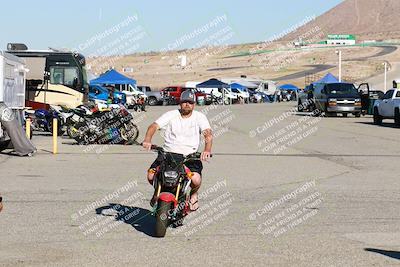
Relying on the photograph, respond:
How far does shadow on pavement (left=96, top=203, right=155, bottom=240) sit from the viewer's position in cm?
1009

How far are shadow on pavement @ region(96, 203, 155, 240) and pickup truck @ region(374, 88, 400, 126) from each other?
26.7 metres

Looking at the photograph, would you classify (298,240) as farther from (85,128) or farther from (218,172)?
(85,128)

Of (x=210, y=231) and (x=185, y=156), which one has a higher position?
(x=185, y=156)

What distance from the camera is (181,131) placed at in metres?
10.0

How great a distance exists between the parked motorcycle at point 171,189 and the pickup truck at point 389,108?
92.2 ft

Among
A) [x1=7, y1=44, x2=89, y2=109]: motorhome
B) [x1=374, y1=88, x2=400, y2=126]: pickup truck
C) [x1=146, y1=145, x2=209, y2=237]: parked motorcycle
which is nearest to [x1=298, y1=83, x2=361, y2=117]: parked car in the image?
[x1=374, y1=88, x2=400, y2=126]: pickup truck

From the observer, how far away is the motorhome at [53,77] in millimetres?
32500

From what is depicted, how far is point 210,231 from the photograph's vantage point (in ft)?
32.2

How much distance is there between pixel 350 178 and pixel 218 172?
8.69 feet

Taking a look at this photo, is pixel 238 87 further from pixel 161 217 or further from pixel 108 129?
pixel 161 217

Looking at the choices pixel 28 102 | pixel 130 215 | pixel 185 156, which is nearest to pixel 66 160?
pixel 130 215

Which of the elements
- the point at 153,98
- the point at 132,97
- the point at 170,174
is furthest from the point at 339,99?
the point at 170,174

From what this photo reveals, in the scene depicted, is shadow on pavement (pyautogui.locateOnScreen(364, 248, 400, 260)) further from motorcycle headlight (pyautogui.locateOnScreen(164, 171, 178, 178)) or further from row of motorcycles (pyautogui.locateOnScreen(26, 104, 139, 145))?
row of motorcycles (pyautogui.locateOnScreen(26, 104, 139, 145))

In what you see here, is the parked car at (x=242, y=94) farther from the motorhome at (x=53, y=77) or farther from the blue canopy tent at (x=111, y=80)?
the motorhome at (x=53, y=77)
